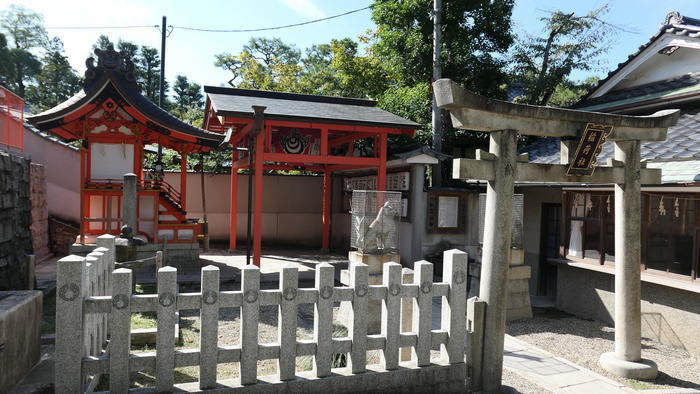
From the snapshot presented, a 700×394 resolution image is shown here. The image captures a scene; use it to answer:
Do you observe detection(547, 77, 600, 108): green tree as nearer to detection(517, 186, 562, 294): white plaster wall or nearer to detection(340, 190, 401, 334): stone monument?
detection(517, 186, 562, 294): white plaster wall

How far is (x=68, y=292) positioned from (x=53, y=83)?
40686 mm

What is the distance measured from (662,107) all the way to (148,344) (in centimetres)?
1125

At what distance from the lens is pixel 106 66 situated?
1195 centimetres

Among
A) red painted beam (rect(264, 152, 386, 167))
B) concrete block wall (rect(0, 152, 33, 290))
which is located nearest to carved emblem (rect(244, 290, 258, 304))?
concrete block wall (rect(0, 152, 33, 290))

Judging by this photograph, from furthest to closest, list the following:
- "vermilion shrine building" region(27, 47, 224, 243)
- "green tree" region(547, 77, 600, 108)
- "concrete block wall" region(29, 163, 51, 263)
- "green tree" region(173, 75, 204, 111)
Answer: "green tree" region(173, 75, 204, 111), "green tree" region(547, 77, 600, 108), "concrete block wall" region(29, 163, 51, 263), "vermilion shrine building" region(27, 47, 224, 243)

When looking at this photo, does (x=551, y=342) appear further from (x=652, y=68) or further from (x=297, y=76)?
(x=297, y=76)

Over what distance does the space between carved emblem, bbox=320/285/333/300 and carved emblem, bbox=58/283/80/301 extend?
2.14 metres

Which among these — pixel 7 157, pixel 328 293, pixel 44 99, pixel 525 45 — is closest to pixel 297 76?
pixel 525 45

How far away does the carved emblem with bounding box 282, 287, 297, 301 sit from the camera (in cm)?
446

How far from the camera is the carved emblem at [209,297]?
13.7 feet

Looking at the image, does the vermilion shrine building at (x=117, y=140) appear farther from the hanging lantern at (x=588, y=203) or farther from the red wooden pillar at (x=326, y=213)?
the hanging lantern at (x=588, y=203)

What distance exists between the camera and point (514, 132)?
5691 millimetres

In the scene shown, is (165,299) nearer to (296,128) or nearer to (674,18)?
(296,128)

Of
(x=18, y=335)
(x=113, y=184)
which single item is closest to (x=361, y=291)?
(x=18, y=335)
